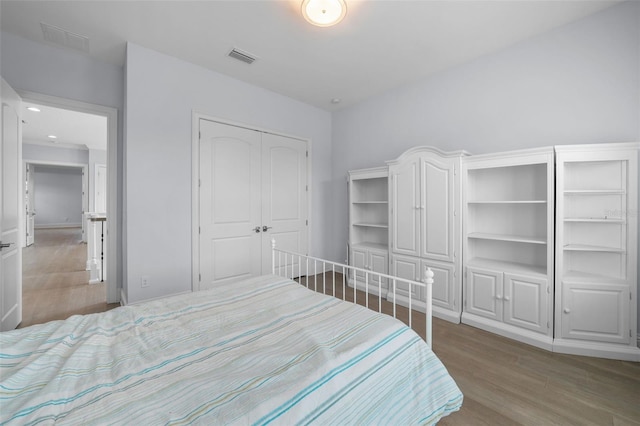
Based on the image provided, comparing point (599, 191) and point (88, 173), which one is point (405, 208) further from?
point (88, 173)

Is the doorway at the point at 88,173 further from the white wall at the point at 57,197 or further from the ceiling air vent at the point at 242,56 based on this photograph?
the white wall at the point at 57,197

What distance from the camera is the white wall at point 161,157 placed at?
275 centimetres

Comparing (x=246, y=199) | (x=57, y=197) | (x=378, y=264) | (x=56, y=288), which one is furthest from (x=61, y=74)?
(x=57, y=197)

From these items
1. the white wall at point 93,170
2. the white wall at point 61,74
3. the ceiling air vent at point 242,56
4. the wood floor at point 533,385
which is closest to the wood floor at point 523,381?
the wood floor at point 533,385

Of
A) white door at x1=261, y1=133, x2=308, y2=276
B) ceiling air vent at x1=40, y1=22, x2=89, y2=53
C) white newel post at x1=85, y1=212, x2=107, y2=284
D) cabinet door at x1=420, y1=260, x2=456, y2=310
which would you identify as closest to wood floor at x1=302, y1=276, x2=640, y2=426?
cabinet door at x1=420, y1=260, x2=456, y2=310

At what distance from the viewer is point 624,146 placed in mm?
2064

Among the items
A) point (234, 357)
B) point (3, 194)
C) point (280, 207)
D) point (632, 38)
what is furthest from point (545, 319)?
point (3, 194)

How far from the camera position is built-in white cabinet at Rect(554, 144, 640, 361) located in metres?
2.08

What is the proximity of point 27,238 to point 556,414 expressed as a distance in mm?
10231

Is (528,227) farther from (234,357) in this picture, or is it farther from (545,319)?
(234,357)

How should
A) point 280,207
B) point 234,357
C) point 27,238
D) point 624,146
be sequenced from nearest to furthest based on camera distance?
1. point 234,357
2. point 624,146
3. point 280,207
4. point 27,238

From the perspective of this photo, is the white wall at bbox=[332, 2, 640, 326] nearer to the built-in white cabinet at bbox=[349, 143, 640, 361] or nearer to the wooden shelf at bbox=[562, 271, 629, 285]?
the built-in white cabinet at bbox=[349, 143, 640, 361]

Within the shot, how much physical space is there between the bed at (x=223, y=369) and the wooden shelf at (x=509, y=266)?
1.62 metres

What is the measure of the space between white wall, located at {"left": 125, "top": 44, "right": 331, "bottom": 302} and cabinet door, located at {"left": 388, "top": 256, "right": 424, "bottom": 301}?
2.45 metres
